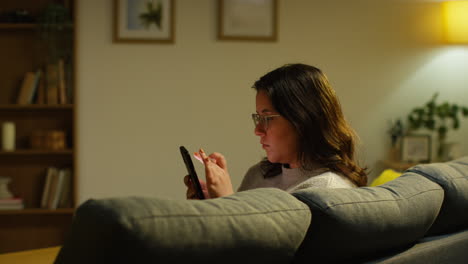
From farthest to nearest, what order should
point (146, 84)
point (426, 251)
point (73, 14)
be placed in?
point (146, 84)
point (73, 14)
point (426, 251)

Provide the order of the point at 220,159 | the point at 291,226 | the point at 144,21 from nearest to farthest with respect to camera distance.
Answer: the point at 291,226
the point at 220,159
the point at 144,21

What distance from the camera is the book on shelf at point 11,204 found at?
414cm

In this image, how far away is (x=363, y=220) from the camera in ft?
4.05

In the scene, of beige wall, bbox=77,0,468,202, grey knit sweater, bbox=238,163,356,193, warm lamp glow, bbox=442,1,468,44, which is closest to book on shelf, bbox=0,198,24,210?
beige wall, bbox=77,0,468,202

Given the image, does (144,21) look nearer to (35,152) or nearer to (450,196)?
(35,152)

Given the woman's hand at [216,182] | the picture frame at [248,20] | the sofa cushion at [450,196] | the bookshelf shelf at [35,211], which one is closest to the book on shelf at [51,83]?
the bookshelf shelf at [35,211]

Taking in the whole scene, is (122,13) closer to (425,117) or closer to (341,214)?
(425,117)

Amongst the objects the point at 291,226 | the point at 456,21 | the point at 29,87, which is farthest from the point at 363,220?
the point at 456,21

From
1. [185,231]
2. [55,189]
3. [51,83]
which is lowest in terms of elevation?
[55,189]

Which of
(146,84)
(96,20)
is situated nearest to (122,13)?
(96,20)

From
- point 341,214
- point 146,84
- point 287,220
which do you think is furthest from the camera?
point 146,84

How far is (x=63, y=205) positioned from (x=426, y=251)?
3253 millimetres

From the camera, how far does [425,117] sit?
4.64 metres

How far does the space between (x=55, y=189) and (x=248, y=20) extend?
5.93ft
